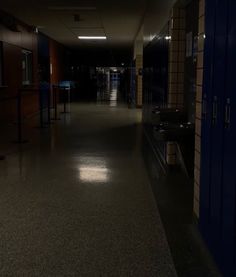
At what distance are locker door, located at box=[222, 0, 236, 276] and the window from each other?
9766 mm

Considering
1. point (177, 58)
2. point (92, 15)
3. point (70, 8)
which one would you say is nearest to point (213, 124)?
point (177, 58)

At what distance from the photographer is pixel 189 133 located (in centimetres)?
352

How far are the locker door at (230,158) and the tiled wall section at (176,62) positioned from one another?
275 cm

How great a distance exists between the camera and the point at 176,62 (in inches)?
196

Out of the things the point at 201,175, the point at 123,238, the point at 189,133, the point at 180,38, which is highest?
the point at 180,38

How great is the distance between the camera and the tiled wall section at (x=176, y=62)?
15.6 ft

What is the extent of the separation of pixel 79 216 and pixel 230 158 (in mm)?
1737

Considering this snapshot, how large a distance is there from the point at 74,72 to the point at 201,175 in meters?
21.8

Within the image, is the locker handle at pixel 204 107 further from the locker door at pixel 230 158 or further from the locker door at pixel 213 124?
the locker door at pixel 230 158

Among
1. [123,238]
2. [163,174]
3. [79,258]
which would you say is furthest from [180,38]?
[79,258]

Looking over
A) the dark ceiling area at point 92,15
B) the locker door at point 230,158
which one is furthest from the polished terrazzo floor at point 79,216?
the dark ceiling area at point 92,15

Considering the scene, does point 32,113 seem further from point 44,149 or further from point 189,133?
point 189,133

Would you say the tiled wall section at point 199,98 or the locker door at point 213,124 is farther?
the tiled wall section at point 199,98

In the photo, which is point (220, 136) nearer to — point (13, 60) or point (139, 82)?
point (13, 60)
